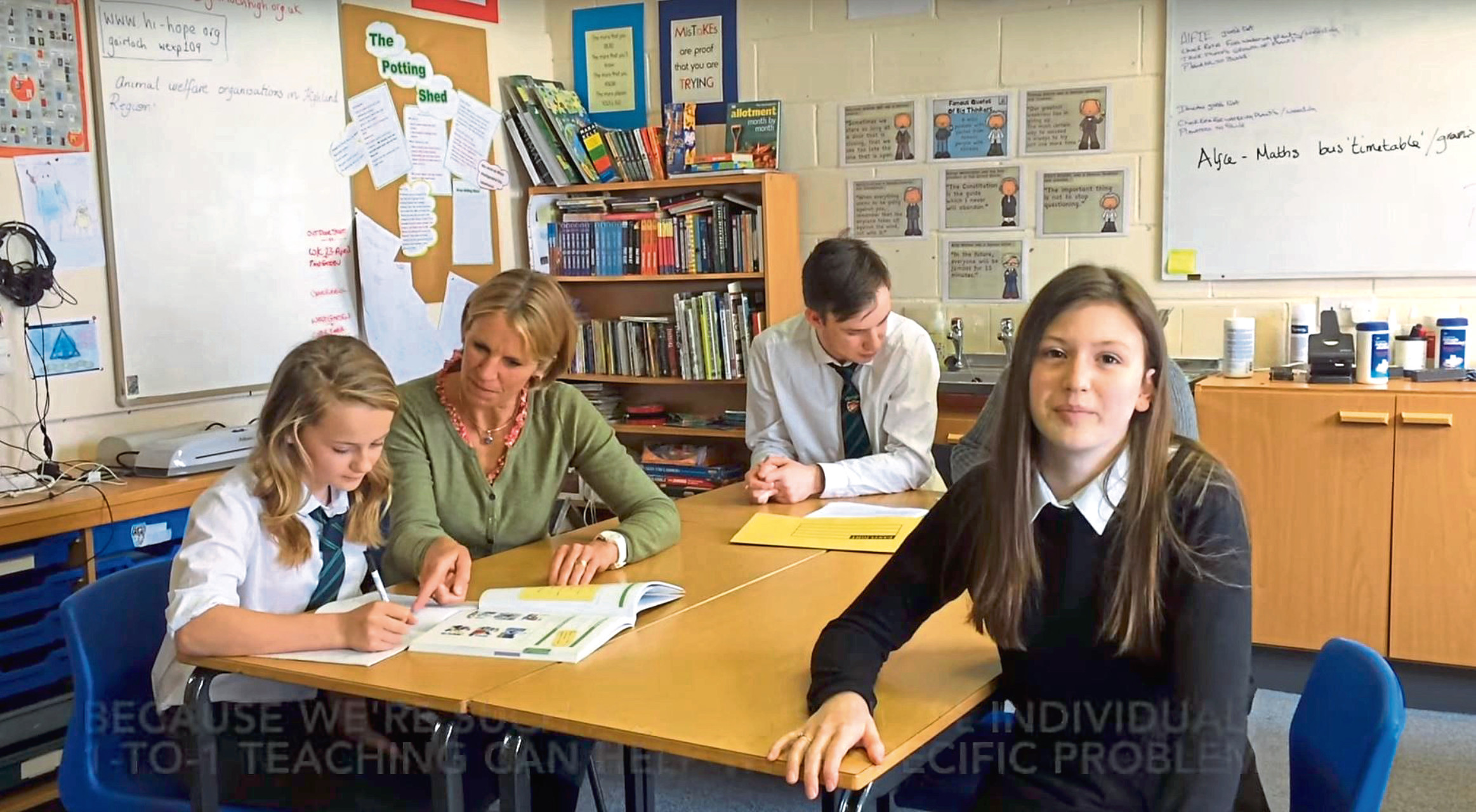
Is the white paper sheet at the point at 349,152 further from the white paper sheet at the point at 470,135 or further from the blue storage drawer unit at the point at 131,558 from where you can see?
the blue storage drawer unit at the point at 131,558

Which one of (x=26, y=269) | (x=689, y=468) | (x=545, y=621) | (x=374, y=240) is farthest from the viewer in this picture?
(x=689, y=468)

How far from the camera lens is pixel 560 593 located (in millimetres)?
1970

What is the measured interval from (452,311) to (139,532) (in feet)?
5.26

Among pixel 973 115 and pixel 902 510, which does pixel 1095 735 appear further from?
pixel 973 115

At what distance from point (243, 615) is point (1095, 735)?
1129 mm

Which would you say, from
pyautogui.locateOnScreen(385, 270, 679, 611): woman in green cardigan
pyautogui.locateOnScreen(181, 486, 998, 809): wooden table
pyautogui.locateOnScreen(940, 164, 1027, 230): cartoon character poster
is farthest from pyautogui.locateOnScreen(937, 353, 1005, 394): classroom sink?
pyautogui.locateOnScreen(181, 486, 998, 809): wooden table

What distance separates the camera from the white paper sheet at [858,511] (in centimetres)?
247

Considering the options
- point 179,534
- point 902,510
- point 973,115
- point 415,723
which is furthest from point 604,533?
point 973,115

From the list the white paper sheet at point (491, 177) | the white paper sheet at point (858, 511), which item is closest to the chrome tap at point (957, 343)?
the white paper sheet at point (858, 511)

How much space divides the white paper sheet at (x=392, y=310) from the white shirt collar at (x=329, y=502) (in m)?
2.04

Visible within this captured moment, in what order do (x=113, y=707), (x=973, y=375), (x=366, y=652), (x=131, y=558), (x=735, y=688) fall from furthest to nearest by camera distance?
1. (x=973, y=375)
2. (x=131, y=558)
3. (x=113, y=707)
4. (x=366, y=652)
5. (x=735, y=688)

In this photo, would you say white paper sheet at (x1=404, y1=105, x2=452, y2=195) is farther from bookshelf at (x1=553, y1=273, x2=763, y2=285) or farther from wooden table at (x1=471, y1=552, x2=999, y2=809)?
A: wooden table at (x1=471, y1=552, x2=999, y2=809)

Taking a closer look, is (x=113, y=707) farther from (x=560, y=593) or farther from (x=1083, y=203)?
(x=1083, y=203)

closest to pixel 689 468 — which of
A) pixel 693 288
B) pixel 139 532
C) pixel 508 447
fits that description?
pixel 693 288
